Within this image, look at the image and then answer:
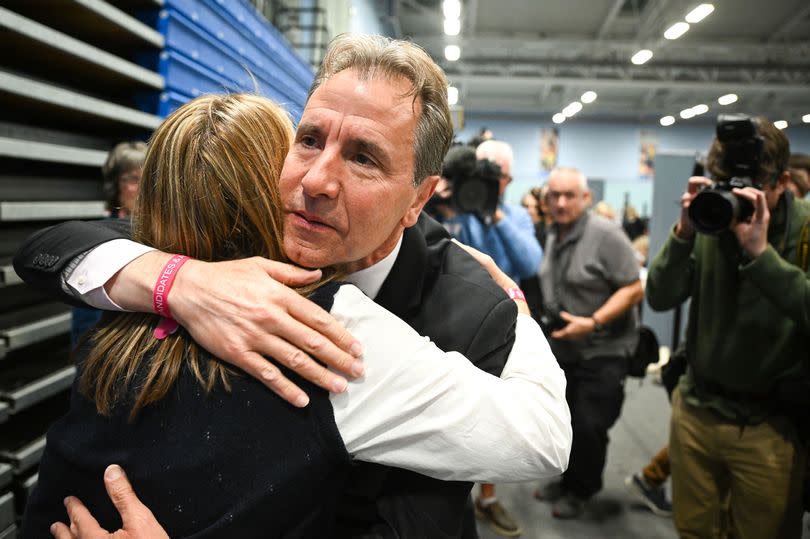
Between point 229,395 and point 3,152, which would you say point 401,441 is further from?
point 3,152

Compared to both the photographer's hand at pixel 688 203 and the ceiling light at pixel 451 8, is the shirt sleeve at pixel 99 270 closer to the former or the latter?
the photographer's hand at pixel 688 203

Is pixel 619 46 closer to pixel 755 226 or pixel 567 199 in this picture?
pixel 567 199

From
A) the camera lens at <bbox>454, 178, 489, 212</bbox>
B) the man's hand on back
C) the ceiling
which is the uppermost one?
the ceiling

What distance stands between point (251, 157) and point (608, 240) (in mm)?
2273

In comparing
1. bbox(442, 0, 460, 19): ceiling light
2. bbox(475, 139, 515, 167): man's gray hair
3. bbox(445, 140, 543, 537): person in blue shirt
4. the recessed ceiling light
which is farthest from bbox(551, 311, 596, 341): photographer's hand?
the recessed ceiling light

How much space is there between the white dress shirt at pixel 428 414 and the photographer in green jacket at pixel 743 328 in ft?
3.81

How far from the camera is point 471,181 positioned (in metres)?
2.33

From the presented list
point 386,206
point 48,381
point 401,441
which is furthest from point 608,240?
point 48,381

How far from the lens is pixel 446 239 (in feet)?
4.07

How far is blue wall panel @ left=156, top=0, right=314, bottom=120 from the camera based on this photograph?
6.77 ft

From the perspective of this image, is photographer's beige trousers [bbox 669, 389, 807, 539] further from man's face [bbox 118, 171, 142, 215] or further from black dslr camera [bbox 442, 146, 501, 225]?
man's face [bbox 118, 171, 142, 215]

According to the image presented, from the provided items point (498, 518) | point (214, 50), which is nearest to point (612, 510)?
point (498, 518)

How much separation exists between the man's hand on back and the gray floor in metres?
2.37

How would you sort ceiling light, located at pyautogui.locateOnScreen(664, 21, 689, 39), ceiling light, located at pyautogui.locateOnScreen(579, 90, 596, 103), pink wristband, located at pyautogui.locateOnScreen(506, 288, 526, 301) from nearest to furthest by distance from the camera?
pink wristband, located at pyautogui.locateOnScreen(506, 288, 526, 301), ceiling light, located at pyautogui.locateOnScreen(664, 21, 689, 39), ceiling light, located at pyautogui.locateOnScreen(579, 90, 596, 103)
